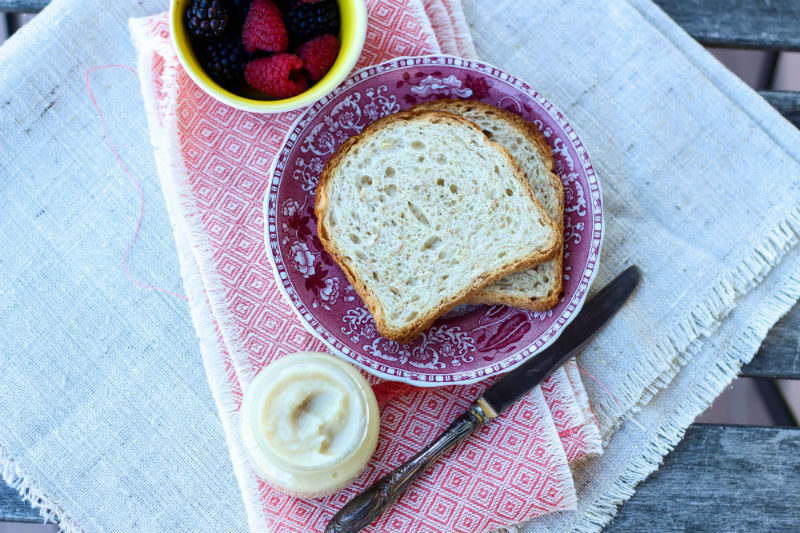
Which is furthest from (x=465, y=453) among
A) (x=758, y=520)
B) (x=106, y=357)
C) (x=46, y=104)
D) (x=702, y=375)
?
(x=46, y=104)

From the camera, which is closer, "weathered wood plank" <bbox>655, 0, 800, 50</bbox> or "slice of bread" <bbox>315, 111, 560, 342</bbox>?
"slice of bread" <bbox>315, 111, 560, 342</bbox>

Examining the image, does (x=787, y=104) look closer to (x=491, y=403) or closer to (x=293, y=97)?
(x=491, y=403)

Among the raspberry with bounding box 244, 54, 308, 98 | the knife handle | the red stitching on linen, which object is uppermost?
the raspberry with bounding box 244, 54, 308, 98

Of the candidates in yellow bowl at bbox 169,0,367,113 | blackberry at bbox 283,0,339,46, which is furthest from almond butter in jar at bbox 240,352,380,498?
blackberry at bbox 283,0,339,46

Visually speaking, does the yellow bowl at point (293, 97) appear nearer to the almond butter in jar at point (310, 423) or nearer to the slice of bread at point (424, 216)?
the slice of bread at point (424, 216)

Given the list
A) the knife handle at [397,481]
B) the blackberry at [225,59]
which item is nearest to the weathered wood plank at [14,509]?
the knife handle at [397,481]

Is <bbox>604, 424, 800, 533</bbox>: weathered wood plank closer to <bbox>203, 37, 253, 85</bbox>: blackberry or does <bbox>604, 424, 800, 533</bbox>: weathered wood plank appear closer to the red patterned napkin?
the red patterned napkin

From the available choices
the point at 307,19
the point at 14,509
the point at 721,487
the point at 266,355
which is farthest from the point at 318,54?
the point at 721,487
